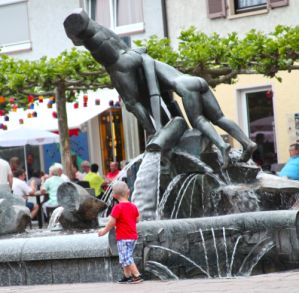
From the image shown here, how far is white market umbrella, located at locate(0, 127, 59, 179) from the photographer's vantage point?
30.9m

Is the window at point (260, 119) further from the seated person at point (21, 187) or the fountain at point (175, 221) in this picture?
the fountain at point (175, 221)

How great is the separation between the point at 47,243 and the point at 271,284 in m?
2.92

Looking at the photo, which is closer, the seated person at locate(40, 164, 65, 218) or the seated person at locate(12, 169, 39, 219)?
the seated person at locate(40, 164, 65, 218)

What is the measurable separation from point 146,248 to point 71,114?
20.9 m

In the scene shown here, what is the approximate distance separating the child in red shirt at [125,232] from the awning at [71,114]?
19.7 m

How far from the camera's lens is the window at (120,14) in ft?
115

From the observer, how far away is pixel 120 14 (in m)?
35.4

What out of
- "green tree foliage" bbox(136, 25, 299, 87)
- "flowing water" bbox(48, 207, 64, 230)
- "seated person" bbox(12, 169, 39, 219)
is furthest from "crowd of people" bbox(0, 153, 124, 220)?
"flowing water" bbox(48, 207, 64, 230)

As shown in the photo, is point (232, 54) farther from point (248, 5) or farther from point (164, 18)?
point (164, 18)

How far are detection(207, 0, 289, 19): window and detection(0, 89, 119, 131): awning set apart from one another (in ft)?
9.94

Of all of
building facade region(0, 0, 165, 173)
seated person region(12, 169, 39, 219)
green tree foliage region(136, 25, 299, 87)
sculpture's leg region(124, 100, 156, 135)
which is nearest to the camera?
sculpture's leg region(124, 100, 156, 135)

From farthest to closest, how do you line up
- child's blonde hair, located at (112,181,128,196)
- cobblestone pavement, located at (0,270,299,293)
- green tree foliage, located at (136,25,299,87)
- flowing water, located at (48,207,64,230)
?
green tree foliage, located at (136,25,299,87) < flowing water, located at (48,207,64,230) < child's blonde hair, located at (112,181,128,196) < cobblestone pavement, located at (0,270,299,293)

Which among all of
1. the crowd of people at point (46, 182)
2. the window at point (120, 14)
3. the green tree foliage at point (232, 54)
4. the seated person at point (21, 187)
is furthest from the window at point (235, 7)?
the seated person at point (21, 187)

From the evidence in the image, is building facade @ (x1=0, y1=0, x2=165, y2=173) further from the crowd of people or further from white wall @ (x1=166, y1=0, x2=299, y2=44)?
the crowd of people
